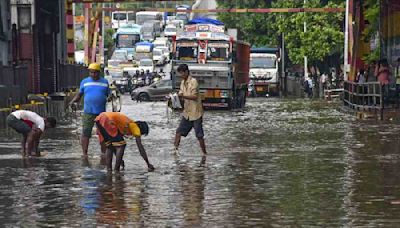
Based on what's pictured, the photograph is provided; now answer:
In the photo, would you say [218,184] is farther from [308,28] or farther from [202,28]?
[308,28]

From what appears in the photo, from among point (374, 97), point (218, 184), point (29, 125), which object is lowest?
point (218, 184)

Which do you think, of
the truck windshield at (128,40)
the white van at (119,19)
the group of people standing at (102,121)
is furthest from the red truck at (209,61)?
the white van at (119,19)

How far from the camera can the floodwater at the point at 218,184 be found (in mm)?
13336

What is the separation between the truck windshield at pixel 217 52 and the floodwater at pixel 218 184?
711 inches

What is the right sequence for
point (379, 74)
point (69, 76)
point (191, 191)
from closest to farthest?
point (191, 191)
point (379, 74)
point (69, 76)

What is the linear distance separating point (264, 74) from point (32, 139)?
52.4 meters

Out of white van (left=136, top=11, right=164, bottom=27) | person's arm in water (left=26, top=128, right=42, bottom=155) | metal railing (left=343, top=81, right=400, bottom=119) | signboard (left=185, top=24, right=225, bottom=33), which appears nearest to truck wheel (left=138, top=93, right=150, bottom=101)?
signboard (left=185, top=24, right=225, bottom=33)

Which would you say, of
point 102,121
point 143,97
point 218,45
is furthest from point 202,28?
point 102,121

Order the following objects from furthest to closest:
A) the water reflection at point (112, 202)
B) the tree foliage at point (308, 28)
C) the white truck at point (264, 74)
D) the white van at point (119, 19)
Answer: the white van at point (119, 19)
the tree foliage at point (308, 28)
the white truck at point (264, 74)
the water reflection at point (112, 202)

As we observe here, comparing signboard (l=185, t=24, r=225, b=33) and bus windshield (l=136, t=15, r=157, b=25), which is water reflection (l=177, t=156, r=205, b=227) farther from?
bus windshield (l=136, t=15, r=157, b=25)

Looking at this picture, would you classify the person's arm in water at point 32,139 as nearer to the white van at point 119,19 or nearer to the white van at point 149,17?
the white van at point 149,17

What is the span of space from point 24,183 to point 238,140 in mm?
9859

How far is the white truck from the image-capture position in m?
73.1

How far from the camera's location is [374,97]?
36.0m
